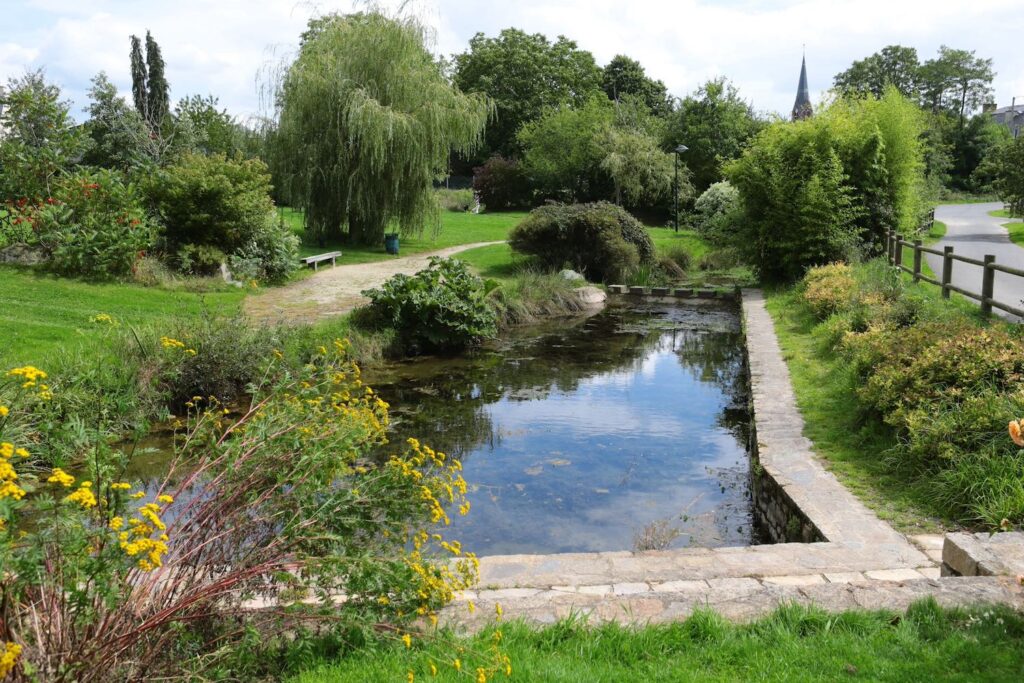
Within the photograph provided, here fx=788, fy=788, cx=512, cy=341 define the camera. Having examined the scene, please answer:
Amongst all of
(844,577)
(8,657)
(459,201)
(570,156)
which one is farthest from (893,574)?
(459,201)

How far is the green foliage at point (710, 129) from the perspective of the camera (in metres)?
38.5

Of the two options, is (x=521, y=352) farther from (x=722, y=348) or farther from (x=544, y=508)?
(x=544, y=508)

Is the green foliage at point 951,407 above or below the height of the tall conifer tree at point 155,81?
below

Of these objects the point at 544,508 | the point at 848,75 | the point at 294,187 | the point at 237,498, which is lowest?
the point at 544,508

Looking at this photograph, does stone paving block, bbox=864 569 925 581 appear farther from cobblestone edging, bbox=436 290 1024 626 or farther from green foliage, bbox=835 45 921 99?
green foliage, bbox=835 45 921 99

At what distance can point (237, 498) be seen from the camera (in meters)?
3.57

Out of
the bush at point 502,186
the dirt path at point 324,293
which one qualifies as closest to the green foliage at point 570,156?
the bush at point 502,186

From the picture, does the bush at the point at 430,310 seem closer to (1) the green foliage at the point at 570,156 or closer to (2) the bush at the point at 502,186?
(1) the green foliage at the point at 570,156

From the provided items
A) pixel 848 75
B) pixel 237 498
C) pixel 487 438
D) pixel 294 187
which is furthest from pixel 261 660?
pixel 848 75

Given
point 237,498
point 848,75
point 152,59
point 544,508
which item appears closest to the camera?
point 237,498

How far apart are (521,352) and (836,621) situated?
1039 centimetres

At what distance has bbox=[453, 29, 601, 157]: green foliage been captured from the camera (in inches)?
1949

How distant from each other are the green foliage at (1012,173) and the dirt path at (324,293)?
23230 millimetres

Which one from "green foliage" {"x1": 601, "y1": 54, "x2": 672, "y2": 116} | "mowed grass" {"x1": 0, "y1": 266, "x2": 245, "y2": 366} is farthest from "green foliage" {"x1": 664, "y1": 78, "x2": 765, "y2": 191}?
"mowed grass" {"x1": 0, "y1": 266, "x2": 245, "y2": 366}
